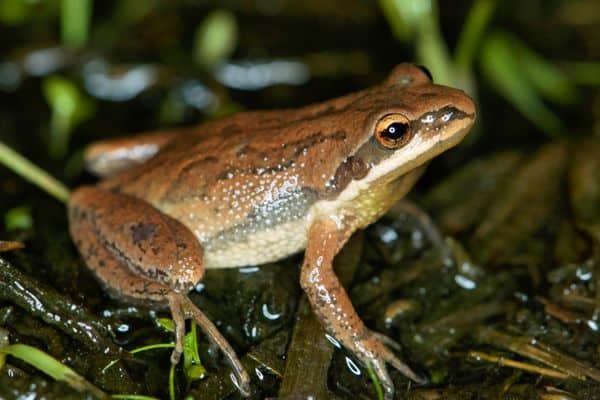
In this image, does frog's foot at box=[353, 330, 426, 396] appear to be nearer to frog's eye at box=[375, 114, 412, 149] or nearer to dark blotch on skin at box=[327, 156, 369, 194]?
dark blotch on skin at box=[327, 156, 369, 194]

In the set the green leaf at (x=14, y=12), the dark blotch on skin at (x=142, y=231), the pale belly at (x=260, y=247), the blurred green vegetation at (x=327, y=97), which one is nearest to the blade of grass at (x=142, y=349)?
the blurred green vegetation at (x=327, y=97)

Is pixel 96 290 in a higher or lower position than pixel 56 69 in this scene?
lower

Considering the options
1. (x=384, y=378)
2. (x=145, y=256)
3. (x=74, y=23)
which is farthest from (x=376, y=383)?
(x=74, y=23)

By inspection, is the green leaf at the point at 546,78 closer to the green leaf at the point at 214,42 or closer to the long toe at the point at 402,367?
the green leaf at the point at 214,42

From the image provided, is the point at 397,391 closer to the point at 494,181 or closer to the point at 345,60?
the point at 494,181

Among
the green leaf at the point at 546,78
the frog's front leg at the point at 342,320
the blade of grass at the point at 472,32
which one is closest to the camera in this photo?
the frog's front leg at the point at 342,320

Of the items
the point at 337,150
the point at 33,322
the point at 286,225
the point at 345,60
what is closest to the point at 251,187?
the point at 286,225

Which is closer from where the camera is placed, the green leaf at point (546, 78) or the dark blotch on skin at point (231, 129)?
the dark blotch on skin at point (231, 129)
